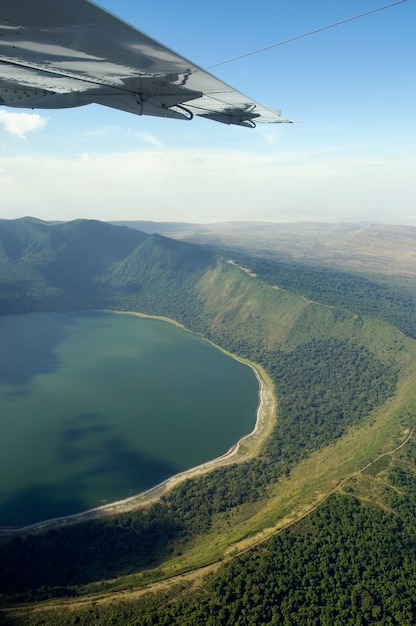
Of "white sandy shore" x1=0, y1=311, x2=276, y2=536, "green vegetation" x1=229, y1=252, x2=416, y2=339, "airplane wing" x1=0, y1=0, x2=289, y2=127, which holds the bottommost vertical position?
"white sandy shore" x1=0, y1=311, x2=276, y2=536

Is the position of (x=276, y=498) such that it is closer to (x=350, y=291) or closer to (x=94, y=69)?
(x=94, y=69)

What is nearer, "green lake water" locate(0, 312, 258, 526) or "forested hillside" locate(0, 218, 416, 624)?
"forested hillside" locate(0, 218, 416, 624)

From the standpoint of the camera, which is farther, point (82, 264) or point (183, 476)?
point (82, 264)

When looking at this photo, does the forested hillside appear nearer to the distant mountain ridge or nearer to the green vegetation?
the green vegetation

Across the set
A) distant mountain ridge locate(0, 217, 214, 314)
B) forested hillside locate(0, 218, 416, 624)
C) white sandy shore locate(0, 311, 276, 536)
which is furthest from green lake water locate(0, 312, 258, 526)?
distant mountain ridge locate(0, 217, 214, 314)

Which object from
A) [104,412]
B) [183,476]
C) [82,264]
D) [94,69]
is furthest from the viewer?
[82,264]

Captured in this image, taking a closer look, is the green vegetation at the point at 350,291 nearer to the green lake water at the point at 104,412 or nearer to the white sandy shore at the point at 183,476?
the green lake water at the point at 104,412

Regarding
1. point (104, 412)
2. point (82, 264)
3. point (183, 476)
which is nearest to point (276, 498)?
point (183, 476)
